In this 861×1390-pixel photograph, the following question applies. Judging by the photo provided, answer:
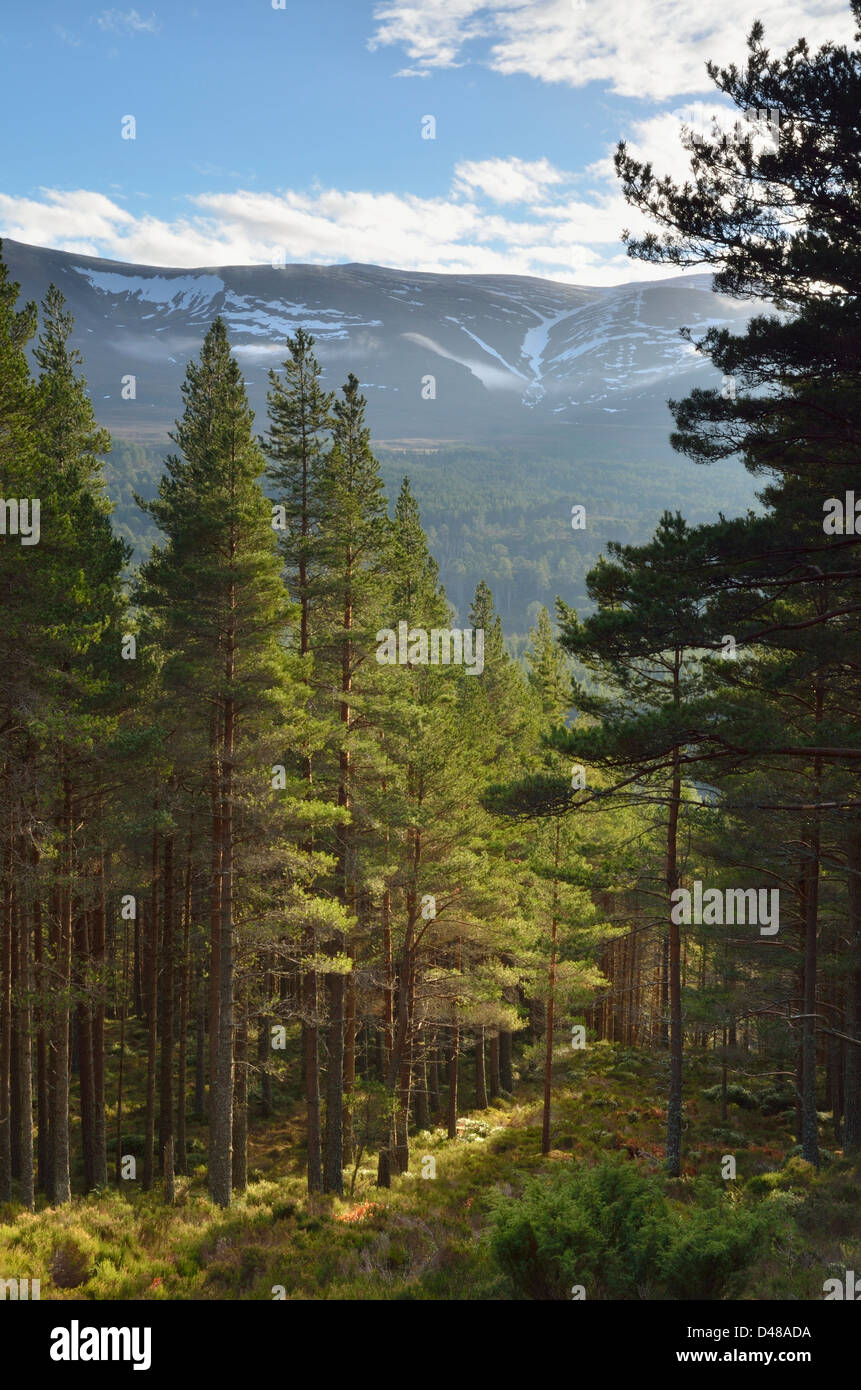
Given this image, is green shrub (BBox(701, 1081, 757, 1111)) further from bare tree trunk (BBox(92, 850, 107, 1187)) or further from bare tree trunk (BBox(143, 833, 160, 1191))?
bare tree trunk (BBox(92, 850, 107, 1187))

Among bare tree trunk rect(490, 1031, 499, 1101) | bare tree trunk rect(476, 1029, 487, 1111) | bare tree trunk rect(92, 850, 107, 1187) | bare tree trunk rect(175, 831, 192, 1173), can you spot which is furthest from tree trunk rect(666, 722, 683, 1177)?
bare tree trunk rect(490, 1031, 499, 1101)

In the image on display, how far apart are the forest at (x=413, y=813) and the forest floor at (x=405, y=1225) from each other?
99mm

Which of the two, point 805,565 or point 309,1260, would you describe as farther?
point 309,1260

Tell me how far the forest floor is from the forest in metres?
0.10

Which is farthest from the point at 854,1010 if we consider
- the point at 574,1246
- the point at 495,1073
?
the point at 495,1073

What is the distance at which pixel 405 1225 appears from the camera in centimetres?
1262

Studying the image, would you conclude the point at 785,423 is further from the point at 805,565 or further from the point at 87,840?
the point at 87,840

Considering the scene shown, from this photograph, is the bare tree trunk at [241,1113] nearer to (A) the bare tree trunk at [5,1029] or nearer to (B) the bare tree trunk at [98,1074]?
(B) the bare tree trunk at [98,1074]

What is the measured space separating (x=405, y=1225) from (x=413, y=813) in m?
7.76

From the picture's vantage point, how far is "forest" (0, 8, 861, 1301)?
9.23 m

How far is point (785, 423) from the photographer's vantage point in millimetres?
9914
